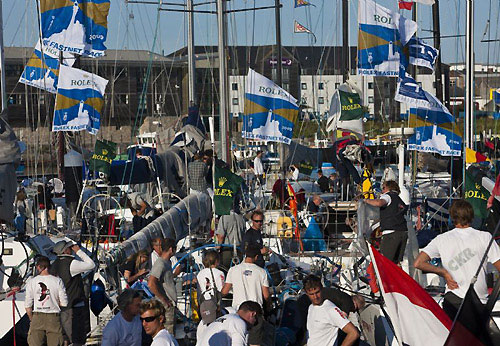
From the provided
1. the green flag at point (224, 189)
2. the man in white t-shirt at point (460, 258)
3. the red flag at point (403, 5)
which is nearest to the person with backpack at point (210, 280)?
the green flag at point (224, 189)

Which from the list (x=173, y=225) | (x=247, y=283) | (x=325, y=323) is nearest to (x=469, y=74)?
(x=173, y=225)

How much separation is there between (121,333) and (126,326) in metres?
0.07

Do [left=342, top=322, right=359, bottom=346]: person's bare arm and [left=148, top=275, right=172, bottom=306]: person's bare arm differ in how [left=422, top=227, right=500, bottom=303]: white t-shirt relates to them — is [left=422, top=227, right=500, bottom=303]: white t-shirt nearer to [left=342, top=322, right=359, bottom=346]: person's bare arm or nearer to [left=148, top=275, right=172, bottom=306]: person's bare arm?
[left=342, top=322, right=359, bottom=346]: person's bare arm

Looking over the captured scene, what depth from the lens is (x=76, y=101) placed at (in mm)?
16500

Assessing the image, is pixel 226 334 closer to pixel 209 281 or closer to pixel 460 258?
pixel 460 258

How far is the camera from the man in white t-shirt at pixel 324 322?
7828 millimetres

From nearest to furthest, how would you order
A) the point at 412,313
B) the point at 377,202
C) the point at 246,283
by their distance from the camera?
the point at 412,313, the point at 246,283, the point at 377,202

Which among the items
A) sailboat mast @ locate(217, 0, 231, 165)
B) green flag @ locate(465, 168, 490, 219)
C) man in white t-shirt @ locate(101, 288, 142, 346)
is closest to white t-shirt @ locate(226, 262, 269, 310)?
man in white t-shirt @ locate(101, 288, 142, 346)

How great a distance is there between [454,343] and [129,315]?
2.96 metres

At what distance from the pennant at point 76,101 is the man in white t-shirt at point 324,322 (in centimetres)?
923

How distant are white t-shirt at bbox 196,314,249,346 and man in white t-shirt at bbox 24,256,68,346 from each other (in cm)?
238

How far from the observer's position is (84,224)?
549 inches

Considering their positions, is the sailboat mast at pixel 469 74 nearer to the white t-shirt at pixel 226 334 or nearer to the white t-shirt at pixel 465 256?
the white t-shirt at pixel 465 256

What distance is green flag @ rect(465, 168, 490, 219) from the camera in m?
11.8
